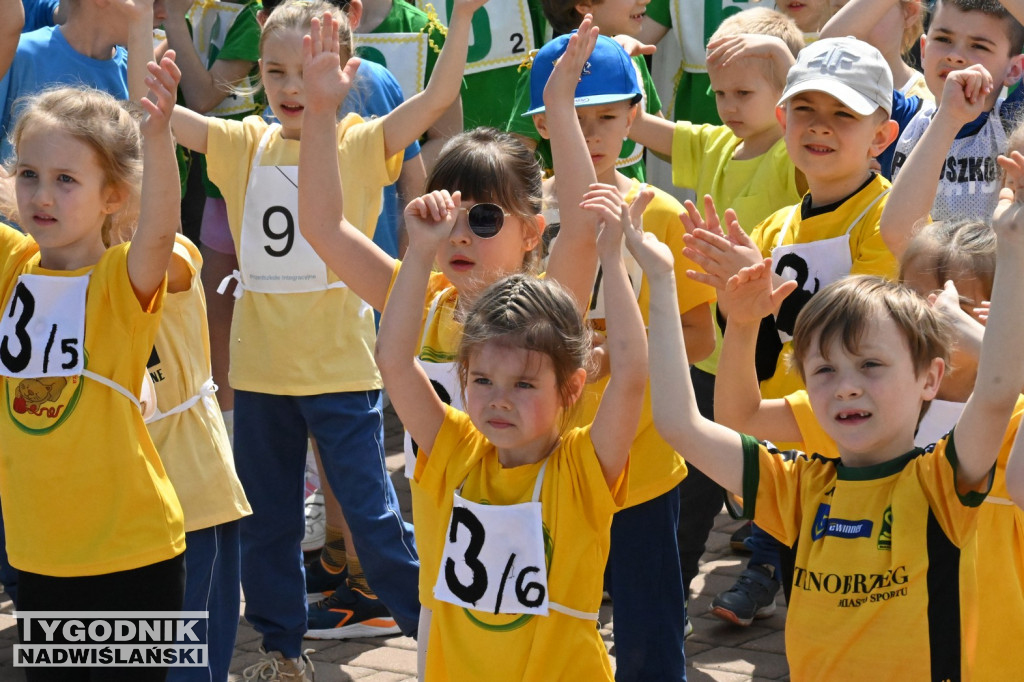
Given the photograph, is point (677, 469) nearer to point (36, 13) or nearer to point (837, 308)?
point (837, 308)

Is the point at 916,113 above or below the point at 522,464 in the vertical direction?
above

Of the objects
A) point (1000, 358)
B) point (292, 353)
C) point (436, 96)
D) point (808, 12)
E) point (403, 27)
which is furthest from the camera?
point (403, 27)

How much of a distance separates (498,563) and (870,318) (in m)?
0.88

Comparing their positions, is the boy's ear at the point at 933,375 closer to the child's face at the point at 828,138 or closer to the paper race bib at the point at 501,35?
the child's face at the point at 828,138

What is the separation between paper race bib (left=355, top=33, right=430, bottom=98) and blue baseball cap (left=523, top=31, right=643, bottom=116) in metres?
1.93

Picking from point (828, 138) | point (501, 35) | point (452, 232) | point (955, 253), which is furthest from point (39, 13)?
point (955, 253)

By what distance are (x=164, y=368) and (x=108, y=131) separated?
65cm

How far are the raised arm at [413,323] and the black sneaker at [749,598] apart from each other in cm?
193

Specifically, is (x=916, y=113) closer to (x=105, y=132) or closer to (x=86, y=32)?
(x=105, y=132)

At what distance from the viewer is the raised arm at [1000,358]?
7.55 feet

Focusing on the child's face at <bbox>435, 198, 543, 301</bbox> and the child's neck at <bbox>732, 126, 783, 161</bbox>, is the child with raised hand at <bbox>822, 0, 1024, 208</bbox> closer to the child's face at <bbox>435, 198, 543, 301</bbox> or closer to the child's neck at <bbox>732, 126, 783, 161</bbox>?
the child's neck at <bbox>732, 126, 783, 161</bbox>

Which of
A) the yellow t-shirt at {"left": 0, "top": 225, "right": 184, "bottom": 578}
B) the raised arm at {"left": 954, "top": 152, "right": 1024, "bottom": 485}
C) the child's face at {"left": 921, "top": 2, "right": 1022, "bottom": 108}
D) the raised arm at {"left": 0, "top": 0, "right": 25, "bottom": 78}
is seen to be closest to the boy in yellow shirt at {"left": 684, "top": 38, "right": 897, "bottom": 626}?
the child's face at {"left": 921, "top": 2, "right": 1022, "bottom": 108}

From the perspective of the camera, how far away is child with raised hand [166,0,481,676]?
14.1 ft

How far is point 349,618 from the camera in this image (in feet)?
15.5
